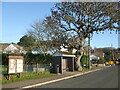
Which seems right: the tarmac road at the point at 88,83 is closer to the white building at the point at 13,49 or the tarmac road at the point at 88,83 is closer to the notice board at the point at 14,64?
the notice board at the point at 14,64

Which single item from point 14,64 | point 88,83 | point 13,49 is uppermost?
point 13,49

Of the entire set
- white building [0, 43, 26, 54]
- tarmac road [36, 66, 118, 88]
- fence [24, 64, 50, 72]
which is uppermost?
white building [0, 43, 26, 54]

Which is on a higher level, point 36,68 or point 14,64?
point 14,64

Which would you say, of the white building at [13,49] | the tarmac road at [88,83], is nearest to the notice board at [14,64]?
the tarmac road at [88,83]

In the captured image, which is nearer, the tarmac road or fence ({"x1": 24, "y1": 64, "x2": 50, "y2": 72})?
the tarmac road

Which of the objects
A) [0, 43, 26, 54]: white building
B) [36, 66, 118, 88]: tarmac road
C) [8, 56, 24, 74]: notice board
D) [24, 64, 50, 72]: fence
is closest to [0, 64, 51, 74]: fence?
[24, 64, 50, 72]: fence

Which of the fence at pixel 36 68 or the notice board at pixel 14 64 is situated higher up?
the notice board at pixel 14 64

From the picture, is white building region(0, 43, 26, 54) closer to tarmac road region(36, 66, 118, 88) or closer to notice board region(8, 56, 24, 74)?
notice board region(8, 56, 24, 74)

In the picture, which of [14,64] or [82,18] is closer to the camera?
[14,64]

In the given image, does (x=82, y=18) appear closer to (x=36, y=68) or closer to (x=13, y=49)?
(x=36, y=68)

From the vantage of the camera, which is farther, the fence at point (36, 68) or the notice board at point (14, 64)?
the fence at point (36, 68)

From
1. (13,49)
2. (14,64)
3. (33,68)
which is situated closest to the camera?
(14,64)

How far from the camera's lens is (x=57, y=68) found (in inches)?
1090

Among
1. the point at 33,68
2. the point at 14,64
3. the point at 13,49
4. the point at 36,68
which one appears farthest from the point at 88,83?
the point at 13,49
